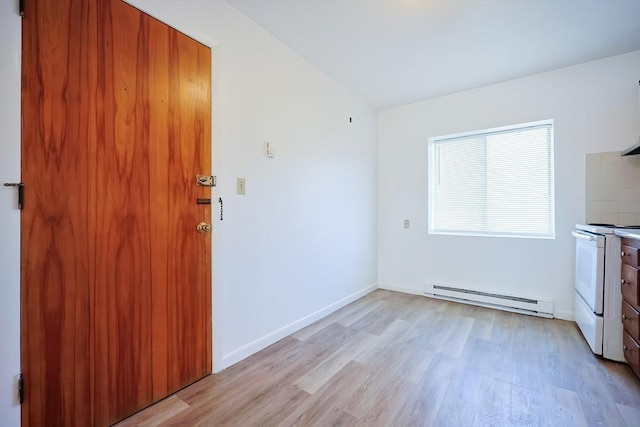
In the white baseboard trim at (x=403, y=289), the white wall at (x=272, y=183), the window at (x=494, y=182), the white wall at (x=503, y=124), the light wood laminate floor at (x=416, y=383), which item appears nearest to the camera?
the light wood laminate floor at (x=416, y=383)

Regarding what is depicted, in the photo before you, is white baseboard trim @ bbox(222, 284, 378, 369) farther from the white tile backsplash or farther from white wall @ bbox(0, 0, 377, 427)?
the white tile backsplash

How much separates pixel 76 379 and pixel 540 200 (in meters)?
4.05

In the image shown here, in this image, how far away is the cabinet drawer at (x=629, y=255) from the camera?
5.79 feet

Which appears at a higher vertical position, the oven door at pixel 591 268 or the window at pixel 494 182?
the window at pixel 494 182

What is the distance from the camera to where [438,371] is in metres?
1.91

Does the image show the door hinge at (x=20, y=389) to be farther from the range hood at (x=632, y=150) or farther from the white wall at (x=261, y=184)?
the range hood at (x=632, y=150)

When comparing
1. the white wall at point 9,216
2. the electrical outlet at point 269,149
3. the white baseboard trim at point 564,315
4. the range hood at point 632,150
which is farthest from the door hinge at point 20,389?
the range hood at point 632,150

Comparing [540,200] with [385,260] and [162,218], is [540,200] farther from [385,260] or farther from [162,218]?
[162,218]

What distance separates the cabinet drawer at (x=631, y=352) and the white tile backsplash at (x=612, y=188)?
1.17 metres

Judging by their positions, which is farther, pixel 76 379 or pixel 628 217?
pixel 628 217

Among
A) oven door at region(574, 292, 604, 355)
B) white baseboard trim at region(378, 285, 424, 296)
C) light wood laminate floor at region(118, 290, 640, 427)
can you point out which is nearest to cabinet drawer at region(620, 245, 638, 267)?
oven door at region(574, 292, 604, 355)

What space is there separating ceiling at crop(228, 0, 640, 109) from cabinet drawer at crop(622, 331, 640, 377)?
2282 millimetres

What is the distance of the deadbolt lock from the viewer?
179cm

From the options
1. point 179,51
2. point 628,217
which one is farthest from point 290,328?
point 628,217
